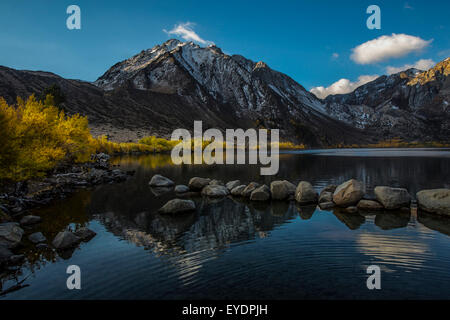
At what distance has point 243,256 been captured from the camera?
1362cm

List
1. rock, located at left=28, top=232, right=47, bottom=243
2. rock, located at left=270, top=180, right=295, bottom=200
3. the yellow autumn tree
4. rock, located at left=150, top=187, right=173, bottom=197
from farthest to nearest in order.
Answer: rock, located at left=150, top=187, right=173, bottom=197, rock, located at left=270, top=180, right=295, bottom=200, the yellow autumn tree, rock, located at left=28, top=232, right=47, bottom=243

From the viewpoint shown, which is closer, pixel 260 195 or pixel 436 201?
pixel 436 201

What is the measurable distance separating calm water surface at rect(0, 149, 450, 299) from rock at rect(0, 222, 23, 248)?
78 centimetres

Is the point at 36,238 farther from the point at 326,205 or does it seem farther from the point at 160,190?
the point at 326,205

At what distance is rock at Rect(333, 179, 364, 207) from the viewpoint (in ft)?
78.0

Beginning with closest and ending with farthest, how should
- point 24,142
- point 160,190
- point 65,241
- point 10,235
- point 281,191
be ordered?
point 10,235 → point 65,241 → point 24,142 → point 281,191 → point 160,190

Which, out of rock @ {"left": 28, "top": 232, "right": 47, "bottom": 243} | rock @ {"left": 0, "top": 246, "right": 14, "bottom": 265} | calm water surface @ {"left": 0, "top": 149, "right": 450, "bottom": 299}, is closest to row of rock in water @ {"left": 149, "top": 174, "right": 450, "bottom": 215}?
calm water surface @ {"left": 0, "top": 149, "right": 450, "bottom": 299}

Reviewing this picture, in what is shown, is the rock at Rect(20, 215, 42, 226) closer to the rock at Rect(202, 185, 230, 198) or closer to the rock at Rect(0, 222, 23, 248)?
the rock at Rect(0, 222, 23, 248)

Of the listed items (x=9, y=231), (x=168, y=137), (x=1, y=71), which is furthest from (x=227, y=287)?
(x=1, y=71)

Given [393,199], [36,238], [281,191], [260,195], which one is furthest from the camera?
[281,191]

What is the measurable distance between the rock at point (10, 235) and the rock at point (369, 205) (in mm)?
25004

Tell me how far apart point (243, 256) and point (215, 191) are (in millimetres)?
16590

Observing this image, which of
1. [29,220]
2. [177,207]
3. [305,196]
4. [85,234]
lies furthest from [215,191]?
[29,220]

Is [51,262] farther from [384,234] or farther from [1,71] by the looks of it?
[1,71]
